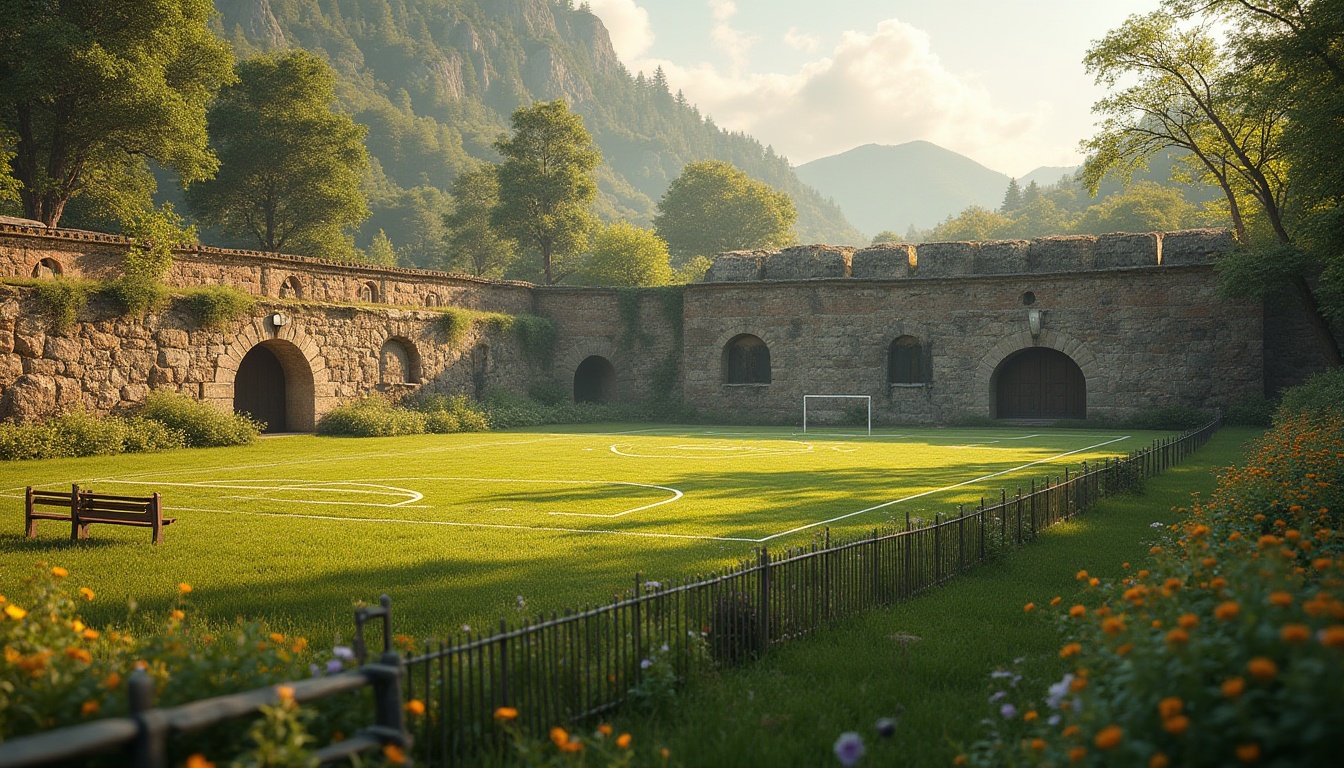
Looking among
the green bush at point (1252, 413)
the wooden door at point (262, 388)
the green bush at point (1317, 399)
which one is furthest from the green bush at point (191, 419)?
the green bush at point (1252, 413)

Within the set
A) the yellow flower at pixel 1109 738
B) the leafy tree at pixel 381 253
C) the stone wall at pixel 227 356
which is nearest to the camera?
the yellow flower at pixel 1109 738

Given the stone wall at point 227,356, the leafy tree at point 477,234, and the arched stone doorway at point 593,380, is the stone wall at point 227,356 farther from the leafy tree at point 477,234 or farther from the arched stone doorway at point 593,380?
the leafy tree at point 477,234

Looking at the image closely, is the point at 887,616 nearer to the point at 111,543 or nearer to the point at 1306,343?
the point at 111,543

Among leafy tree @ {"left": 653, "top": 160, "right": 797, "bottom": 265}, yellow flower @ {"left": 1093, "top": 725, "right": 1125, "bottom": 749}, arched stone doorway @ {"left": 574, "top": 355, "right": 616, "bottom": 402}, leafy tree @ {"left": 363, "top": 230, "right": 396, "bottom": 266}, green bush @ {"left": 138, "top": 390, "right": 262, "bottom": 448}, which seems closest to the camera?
yellow flower @ {"left": 1093, "top": 725, "right": 1125, "bottom": 749}

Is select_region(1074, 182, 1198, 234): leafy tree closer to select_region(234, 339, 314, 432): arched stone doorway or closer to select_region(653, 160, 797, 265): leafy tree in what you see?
select_region(653, 160, 797, 265): leafy tree

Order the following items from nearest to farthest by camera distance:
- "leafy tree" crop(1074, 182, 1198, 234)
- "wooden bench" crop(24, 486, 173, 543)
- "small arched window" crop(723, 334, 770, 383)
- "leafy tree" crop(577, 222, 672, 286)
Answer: "wooden bench" crop(24, 486, 173, 543)
"small arched window" crop(723, 334, 770, 383)
"leafy tree" crop(577, 222, 672, 286)
"leafy tree" crop(1074, 182, 1198, 234)

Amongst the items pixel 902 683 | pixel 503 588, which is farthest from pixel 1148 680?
pixel 503 588

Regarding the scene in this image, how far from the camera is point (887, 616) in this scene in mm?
7750

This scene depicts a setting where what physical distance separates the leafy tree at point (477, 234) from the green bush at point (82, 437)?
133 ft

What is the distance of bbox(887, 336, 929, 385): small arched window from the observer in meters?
34.8

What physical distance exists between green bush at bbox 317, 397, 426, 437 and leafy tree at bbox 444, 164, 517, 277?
3427 cm

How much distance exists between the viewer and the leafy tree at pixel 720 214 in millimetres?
77750

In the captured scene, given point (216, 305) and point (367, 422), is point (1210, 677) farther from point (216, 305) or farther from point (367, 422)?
point (367, 422)

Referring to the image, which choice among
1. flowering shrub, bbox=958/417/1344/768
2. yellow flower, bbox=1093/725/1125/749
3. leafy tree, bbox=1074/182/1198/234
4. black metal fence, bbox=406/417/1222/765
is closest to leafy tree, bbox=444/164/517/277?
leafy tree, bbox=1074/182/1198/234
